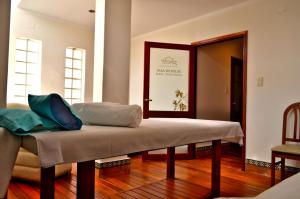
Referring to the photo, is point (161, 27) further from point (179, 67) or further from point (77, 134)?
point (77, 134)

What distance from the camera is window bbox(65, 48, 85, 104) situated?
15.3ft

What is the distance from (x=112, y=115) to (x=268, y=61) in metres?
2.49

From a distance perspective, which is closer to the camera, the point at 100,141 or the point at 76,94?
the point at 100,141

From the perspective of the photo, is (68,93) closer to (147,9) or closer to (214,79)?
(147,9)

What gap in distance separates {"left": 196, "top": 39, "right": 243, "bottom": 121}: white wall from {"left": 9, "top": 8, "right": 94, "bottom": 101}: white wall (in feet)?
7.48

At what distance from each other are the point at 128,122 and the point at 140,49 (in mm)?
3872

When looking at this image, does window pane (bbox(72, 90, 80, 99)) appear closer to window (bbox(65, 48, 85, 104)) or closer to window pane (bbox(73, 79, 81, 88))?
window (bbox(65, 48, 85, 104))

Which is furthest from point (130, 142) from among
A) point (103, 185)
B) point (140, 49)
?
point (140, 49)

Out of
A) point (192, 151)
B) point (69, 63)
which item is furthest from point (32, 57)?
point (192, 151)

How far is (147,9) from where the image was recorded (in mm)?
3656

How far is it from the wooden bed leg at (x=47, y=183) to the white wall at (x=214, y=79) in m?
3.22

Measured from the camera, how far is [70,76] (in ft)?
15.4

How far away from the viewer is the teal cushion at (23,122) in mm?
1007

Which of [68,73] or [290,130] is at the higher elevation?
[68,73]
